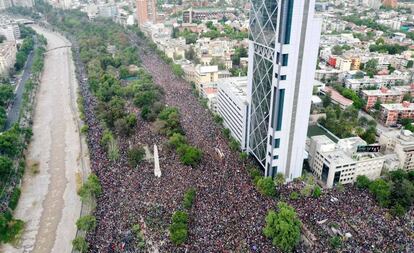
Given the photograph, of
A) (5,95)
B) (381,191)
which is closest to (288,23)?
(381,191)

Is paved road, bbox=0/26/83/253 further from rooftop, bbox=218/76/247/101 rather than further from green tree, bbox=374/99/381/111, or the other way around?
green tree, bbox=374/99/381/111

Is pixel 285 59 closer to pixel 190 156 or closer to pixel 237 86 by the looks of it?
pixel 190 156

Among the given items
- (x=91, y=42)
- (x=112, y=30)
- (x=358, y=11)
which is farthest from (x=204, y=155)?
(x=358, y=11)

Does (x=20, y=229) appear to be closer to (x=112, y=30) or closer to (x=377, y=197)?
(x=377, y=197)

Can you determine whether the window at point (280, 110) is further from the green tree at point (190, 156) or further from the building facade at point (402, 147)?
the building facade at point (402, 147)

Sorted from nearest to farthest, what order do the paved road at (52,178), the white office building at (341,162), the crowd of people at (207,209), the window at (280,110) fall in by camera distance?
1. the crowd of people at (207,209)
2. the paved road at (52,178)
3. the window at (280,110)
4. the white office building at (341,162)

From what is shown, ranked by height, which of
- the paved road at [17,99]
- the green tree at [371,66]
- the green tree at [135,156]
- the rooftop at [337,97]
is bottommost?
the paved road at [17,99]

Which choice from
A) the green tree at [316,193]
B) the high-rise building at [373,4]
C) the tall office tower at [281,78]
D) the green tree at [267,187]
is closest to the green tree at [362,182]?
the green tree at [316,193]
